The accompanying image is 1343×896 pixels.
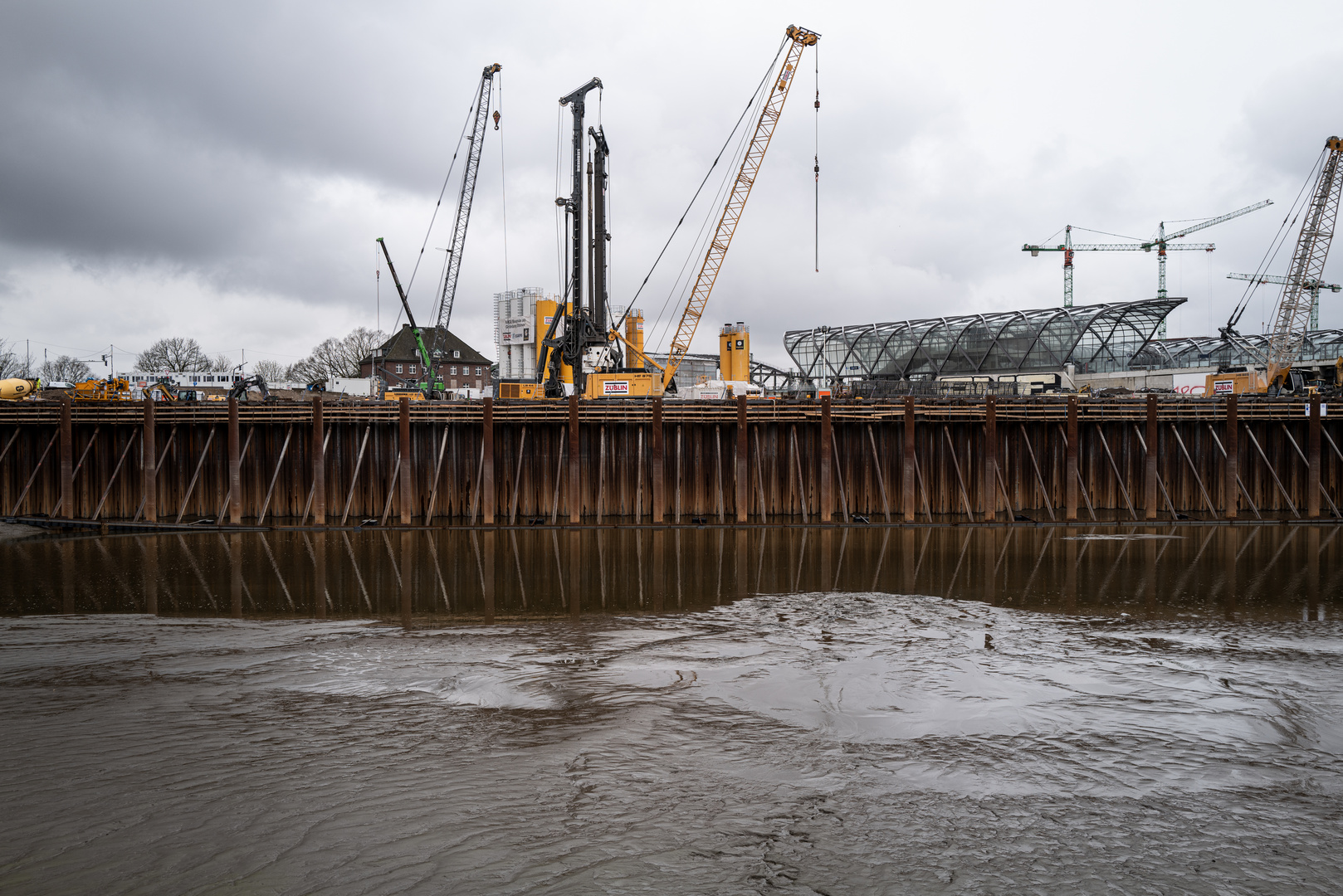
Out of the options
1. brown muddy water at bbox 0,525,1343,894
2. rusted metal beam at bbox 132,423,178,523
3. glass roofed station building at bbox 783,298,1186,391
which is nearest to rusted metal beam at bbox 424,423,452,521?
rusted metal beam at bbox 132,423,178,523

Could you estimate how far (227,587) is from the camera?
15.8 m

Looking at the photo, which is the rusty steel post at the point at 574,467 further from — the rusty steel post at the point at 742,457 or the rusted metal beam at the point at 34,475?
the rusted metal beam at the point at 34,475

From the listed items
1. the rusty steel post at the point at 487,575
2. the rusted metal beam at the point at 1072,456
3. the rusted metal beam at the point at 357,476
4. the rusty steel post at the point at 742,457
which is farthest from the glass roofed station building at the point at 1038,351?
the rusty steel post at the point at 487,575

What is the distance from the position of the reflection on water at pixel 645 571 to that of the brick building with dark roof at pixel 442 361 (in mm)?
72269

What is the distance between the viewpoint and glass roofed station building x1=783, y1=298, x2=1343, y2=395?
6481 centimetres

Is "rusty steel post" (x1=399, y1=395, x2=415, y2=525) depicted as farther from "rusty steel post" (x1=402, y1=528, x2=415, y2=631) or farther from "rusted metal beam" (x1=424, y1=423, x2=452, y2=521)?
"rusty steel post" (x1=402, y1=528, x2=415, y2=631)

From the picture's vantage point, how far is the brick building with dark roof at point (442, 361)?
3708 inches

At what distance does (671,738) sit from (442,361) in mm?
98947

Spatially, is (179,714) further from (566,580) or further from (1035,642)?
(1035,642)

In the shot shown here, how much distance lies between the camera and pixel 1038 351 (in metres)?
70.5

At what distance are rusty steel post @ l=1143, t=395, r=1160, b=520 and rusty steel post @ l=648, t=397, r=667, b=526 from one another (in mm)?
16518

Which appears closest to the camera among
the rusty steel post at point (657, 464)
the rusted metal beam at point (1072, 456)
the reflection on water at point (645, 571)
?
the reflection on water at point (645, 571)

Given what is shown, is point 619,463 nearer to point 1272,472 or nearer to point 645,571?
point 645,571

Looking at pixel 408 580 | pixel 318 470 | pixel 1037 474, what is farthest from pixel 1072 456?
pixel 318 470
